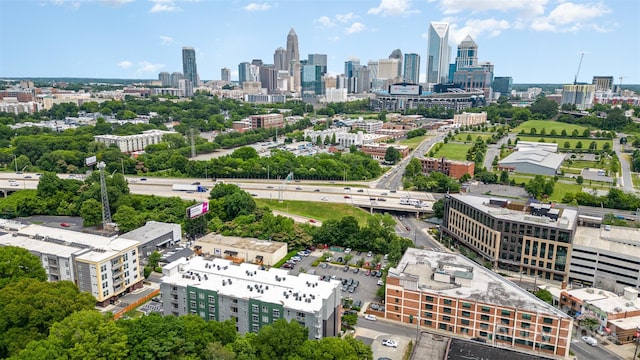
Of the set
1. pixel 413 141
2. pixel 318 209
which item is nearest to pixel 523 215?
pixel 318 209

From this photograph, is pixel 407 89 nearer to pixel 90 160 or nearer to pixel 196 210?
pixel 90 160

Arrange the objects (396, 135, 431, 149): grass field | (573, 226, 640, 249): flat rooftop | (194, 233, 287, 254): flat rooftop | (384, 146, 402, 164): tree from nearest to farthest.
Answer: (573, 226, 640, 249): flat rooftop < (194, 233, 287, 254): flat rooftop < (384, 146, 402, 164): tree < (396, 135, 431, 149): grass field

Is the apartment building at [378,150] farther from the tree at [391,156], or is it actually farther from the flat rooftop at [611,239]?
the flat rooftop at [611,239]

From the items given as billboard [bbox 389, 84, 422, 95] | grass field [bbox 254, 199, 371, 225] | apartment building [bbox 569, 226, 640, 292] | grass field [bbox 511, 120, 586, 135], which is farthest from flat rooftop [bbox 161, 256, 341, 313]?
billboard [bbox 389, 84, 422, 95]

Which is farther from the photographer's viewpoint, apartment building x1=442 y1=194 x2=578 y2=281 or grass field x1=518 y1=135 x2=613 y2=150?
grass field x1=518 y1=135 x2=613 y2=150

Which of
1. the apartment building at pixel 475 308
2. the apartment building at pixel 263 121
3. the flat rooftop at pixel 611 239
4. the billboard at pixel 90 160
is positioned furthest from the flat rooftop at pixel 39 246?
the apartment building at pixel 263 121

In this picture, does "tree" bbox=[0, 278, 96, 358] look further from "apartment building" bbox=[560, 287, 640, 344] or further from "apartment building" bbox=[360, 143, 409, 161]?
"apartment building" bbox=[360, 143, 409, 161]
